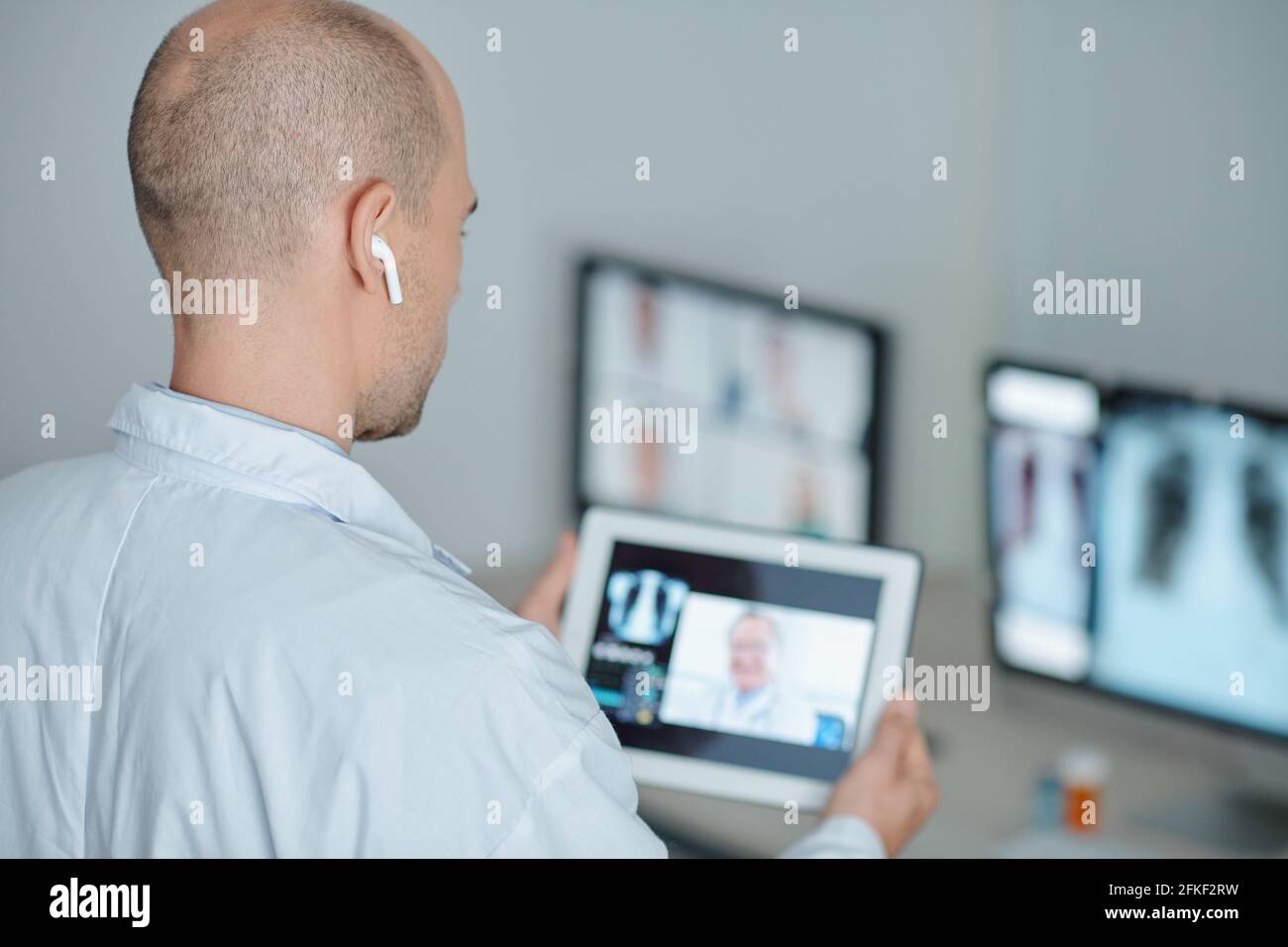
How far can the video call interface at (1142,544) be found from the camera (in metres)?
1.45

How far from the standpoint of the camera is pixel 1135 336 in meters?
2.13

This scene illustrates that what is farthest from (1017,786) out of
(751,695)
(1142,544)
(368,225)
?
(368,225)

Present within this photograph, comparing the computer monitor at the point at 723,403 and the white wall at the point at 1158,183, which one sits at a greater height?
the white wall at the point at 1158,183

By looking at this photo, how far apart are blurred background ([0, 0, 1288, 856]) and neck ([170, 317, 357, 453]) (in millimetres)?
705

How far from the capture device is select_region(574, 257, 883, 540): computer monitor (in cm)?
199

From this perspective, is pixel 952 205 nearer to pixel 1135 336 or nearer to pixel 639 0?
pixel 1135 336

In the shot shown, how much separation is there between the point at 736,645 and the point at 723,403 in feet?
3.01

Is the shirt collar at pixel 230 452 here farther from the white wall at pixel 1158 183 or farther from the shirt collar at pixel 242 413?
the white wall at pixel 1158 183

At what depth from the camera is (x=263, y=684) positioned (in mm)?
681

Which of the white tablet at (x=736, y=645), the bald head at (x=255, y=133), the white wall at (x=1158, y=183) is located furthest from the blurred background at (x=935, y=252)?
the bald head at (x=255, y=133)
